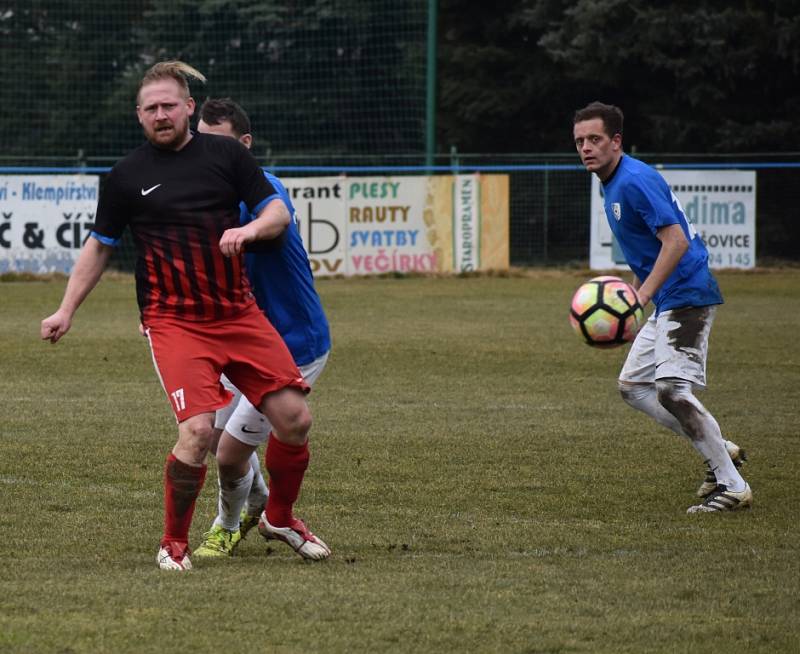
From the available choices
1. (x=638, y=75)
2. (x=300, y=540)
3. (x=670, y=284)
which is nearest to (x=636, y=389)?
(x=670, y=284)

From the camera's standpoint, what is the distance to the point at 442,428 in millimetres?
9367

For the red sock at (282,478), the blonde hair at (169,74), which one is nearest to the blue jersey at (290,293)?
the red sock at (282,478)

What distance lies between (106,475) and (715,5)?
28644 millimetres

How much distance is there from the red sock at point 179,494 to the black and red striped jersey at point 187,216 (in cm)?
56

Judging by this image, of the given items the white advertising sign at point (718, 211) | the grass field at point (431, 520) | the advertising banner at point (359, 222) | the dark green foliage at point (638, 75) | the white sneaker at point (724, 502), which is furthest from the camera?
the dark green foliage at point (638, 75)

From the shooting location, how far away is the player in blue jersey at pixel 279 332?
5770mm

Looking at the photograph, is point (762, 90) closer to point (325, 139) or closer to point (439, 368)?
point (325, 139)

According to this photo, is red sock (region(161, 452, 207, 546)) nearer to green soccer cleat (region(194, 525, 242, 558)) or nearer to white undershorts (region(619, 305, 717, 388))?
green soccer cleat (region(194, 525, 242, 558))

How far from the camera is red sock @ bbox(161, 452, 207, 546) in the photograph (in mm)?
5422

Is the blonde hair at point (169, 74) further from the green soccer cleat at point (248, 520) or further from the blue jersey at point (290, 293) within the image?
the green soccer cleat at point (248, 520)

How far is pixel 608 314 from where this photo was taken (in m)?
6.56

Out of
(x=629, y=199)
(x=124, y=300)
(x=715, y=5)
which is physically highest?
(x=715, y=5)

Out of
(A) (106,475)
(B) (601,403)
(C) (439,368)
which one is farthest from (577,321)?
(C) (439,368)

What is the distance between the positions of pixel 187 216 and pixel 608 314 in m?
2.10
